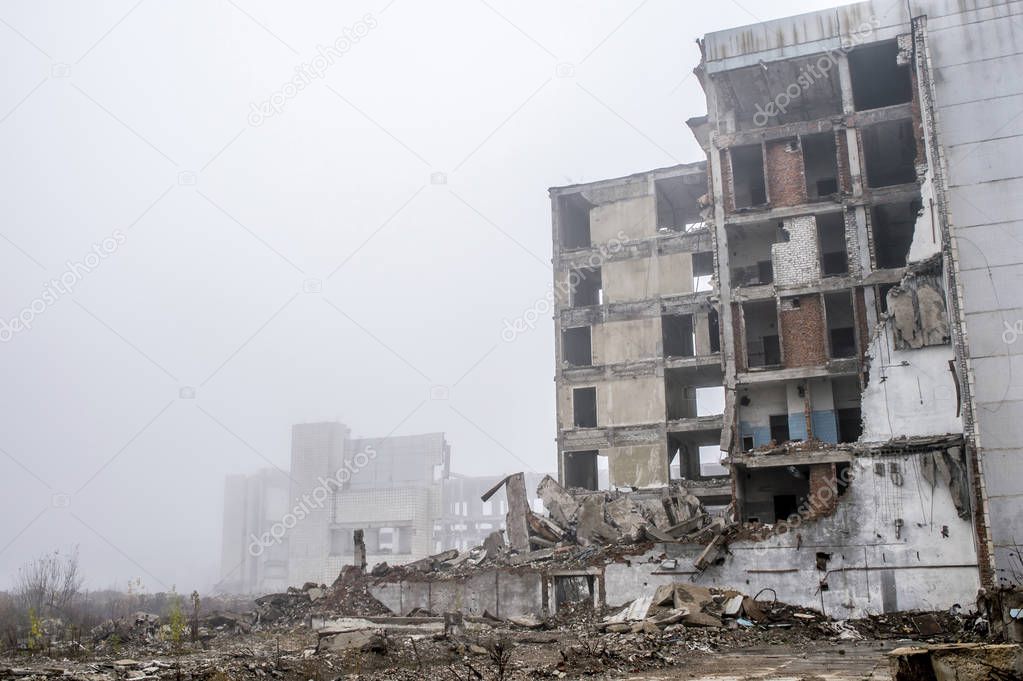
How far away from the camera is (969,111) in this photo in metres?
27.2

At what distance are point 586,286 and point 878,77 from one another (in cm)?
1538

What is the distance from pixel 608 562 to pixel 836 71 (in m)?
18.4

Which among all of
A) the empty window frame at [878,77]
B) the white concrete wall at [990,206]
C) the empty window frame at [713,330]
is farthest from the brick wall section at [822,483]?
the empty window frame at [878,77]

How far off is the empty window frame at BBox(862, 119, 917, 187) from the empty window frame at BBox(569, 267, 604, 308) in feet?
41.5

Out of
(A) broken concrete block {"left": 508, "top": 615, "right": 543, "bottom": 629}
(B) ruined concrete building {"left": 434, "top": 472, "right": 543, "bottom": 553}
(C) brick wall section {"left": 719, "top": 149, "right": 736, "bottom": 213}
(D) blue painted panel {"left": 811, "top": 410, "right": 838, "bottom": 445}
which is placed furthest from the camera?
(B) ruined concrete building {"left": 434, "top": 472, "right": 543, "bottom": 553}

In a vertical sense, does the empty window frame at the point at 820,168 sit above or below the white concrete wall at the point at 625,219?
below

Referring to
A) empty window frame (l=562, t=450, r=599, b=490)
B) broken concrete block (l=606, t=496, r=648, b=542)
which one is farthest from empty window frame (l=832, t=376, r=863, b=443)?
empty window frame (l=562, t=450, r=599, b=490)

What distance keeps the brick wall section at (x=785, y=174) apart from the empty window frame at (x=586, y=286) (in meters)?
11.0

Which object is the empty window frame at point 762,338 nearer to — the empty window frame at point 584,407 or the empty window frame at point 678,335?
the empty window frame at point 678,335

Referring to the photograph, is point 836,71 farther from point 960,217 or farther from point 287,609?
point 287,609

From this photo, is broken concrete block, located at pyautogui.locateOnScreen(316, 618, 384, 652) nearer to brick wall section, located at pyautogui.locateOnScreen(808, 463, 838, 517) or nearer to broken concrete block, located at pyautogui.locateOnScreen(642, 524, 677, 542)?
broken concrete block, located at pyautogui.locateOnScreen(642, 524, 677, 542)

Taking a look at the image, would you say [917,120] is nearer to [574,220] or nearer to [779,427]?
[779,427]

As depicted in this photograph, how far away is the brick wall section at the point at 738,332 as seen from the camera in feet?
101

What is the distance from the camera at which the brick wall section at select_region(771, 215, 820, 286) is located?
30.4 m
